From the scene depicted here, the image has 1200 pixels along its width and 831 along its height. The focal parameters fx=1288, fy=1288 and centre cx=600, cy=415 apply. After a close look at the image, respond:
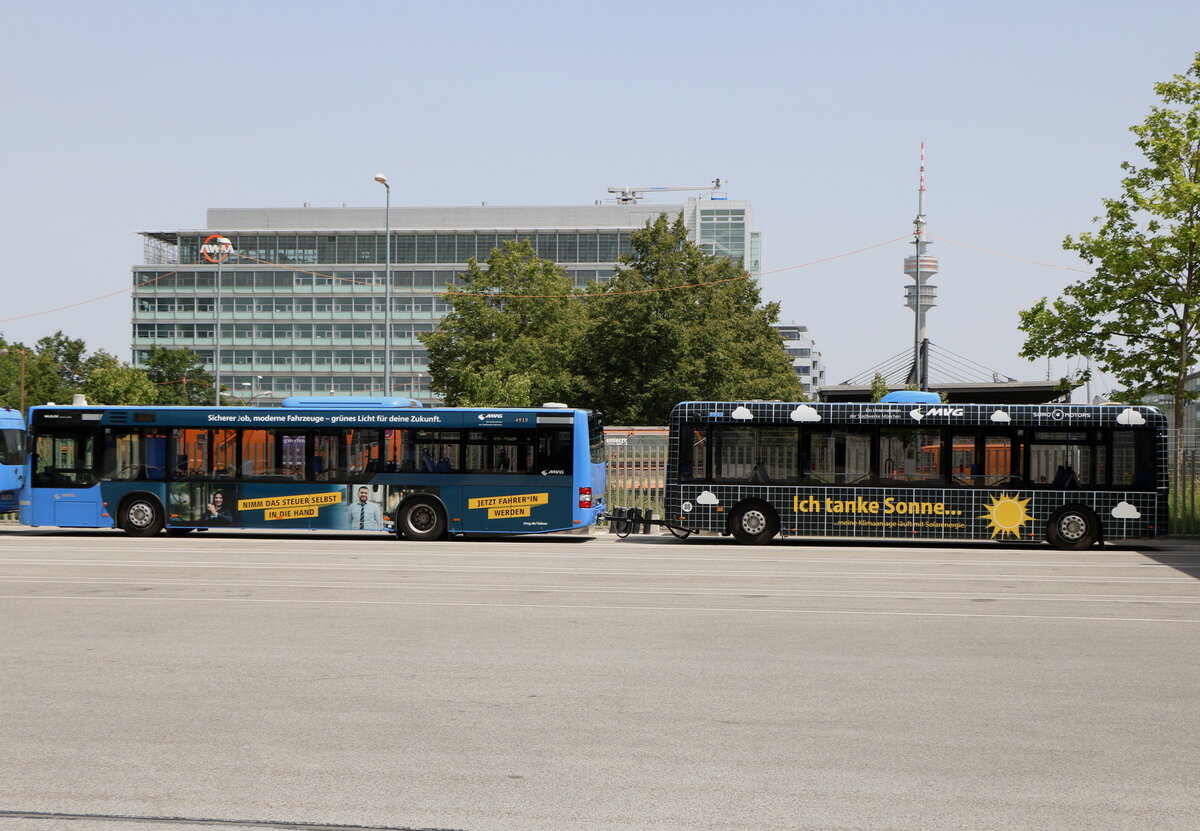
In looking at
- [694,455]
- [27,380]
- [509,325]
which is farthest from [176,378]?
[694,455]

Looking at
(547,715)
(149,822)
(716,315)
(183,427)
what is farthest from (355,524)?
(716,315)

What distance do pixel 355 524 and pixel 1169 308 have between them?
729 inches

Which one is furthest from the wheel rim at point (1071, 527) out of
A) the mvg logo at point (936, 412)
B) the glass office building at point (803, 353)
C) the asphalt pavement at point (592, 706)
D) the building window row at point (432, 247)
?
the glass office building at point (803, 353)

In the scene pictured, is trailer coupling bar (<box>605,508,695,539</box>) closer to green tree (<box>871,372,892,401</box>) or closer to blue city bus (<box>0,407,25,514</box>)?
blue city bus (<box>0,407,25,514</box>)

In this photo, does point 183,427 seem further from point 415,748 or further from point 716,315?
point 716,315

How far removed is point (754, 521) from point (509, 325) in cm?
3120

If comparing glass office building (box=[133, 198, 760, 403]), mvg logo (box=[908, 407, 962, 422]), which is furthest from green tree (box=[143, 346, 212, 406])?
mvg logo (box=[908, 407, 962, 422])

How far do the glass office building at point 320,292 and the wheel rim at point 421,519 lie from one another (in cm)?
8221

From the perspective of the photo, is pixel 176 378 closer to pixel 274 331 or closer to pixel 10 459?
pixel 274 331

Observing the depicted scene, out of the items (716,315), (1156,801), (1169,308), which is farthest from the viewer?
(716,315)

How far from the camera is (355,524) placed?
25.2 m

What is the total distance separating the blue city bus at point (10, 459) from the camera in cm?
2861

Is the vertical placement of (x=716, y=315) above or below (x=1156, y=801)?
above

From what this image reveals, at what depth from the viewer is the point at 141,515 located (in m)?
25.8
